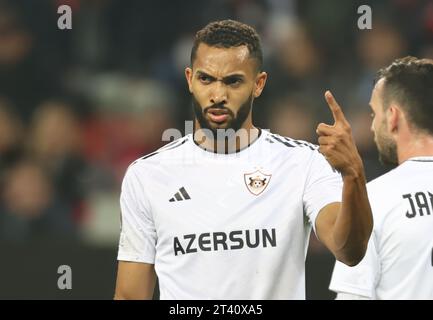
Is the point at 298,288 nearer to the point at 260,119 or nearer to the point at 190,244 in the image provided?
the point at 190,244

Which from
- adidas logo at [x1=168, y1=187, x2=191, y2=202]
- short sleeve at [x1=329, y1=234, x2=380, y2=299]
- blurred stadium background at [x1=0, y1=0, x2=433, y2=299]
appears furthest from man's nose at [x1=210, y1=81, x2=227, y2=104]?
blurred stadium background at [x1=0, y1=0, x2=433, y2=299]

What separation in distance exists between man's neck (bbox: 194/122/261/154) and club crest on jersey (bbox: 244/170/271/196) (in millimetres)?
144

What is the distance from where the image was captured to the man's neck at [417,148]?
4.95m

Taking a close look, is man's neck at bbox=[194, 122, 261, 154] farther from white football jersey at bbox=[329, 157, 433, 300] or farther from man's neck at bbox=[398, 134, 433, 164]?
man's neck at bbox=[398, 134, 433, 164]

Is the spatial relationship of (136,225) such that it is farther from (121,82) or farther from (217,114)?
(121,82)

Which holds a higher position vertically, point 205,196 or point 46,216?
point 205,196

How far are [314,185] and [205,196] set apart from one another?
1.63ft

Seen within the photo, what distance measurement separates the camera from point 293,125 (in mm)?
7988

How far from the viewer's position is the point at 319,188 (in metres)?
4.54

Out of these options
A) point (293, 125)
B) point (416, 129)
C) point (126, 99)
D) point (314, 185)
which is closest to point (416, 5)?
point (293, 125)

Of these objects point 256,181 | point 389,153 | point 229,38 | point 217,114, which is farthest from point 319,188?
point 229,38

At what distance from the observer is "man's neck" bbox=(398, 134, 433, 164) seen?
195 inches

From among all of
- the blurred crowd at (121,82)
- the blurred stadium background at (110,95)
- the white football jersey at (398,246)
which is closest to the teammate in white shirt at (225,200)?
the white football jersey at (398,246)
